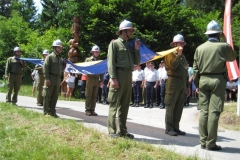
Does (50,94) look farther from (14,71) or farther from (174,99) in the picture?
(174,99)

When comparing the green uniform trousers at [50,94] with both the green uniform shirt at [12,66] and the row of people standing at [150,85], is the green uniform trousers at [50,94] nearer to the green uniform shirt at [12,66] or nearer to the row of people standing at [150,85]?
the green uniform shirt at [12,66]

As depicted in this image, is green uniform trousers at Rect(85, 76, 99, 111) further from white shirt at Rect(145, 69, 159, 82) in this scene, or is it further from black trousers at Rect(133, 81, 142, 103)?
black trousers at Rect(133, 81, 142, 103)

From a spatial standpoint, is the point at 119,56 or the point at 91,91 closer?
the point at 119,56

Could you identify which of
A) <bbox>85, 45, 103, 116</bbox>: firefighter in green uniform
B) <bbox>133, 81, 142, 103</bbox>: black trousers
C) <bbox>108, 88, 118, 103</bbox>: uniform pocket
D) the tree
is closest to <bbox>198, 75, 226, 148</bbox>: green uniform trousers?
<bbox>108, 88, 118, 103</bbox>: uniform pocket

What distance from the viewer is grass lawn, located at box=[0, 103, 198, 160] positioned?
555 centimetres

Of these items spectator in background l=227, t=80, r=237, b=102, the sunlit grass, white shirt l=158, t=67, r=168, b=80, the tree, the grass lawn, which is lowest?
the grass lawn

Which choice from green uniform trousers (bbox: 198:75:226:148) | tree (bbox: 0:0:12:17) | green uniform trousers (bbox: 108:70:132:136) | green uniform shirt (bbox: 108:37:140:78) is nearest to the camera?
green uniform trousers (bbox: 198:75:226:148)

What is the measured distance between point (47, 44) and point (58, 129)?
804 inches

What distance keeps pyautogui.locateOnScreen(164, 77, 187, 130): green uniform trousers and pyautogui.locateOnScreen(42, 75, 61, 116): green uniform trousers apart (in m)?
3.47

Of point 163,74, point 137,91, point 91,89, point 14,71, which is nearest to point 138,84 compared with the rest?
point 137,91

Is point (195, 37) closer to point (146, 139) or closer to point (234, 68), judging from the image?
point (234, 68)

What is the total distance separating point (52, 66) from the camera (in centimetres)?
945

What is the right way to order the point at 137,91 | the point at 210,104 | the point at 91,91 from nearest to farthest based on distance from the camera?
the point at 210,104 → the point at 91,91 → the point at 137,91

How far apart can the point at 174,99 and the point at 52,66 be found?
3.74 m
